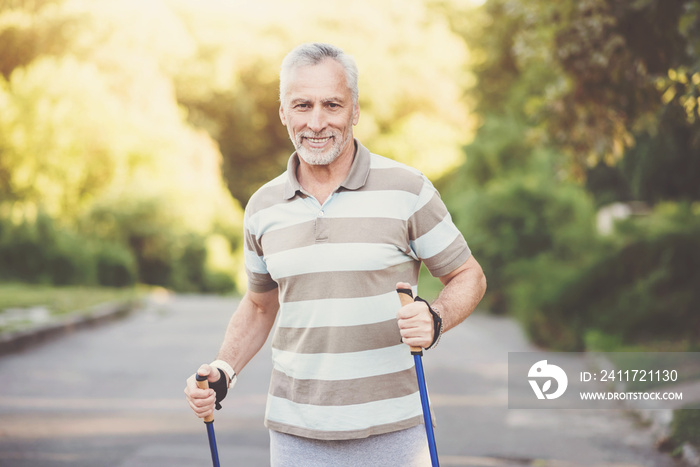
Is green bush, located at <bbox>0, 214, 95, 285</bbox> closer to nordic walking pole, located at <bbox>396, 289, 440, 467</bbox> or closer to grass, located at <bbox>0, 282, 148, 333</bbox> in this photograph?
grass, located at <bbox>0, 282, 148, 333</bbox>

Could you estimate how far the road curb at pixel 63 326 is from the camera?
11844 millimetres

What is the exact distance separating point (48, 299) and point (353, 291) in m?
15.7

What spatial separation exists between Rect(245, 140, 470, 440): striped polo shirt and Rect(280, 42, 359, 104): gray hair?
0.84ft

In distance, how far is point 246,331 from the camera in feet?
10.7

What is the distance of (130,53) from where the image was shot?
3800cm

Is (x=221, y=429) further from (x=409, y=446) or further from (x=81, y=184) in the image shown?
(x=81, y=184)

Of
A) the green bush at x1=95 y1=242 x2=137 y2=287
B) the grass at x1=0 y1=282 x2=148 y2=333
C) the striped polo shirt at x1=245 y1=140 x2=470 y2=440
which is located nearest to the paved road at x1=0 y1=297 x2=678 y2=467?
the grass at x1=0 y1=282 x2=148 y2=333

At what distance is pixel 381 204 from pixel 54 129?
3077cm

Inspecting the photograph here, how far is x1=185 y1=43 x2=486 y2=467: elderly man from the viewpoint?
2807 millimetres

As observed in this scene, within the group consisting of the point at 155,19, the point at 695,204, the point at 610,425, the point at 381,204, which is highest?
the point at 155,19

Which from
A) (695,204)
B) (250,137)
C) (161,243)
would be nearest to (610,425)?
(695,204)

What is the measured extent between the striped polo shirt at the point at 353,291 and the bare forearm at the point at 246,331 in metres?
0.28

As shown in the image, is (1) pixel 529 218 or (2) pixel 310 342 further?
(1) pixel 529 218

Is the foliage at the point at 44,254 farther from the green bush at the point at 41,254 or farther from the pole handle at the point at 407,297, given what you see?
the pole handle at the point at 407,297
